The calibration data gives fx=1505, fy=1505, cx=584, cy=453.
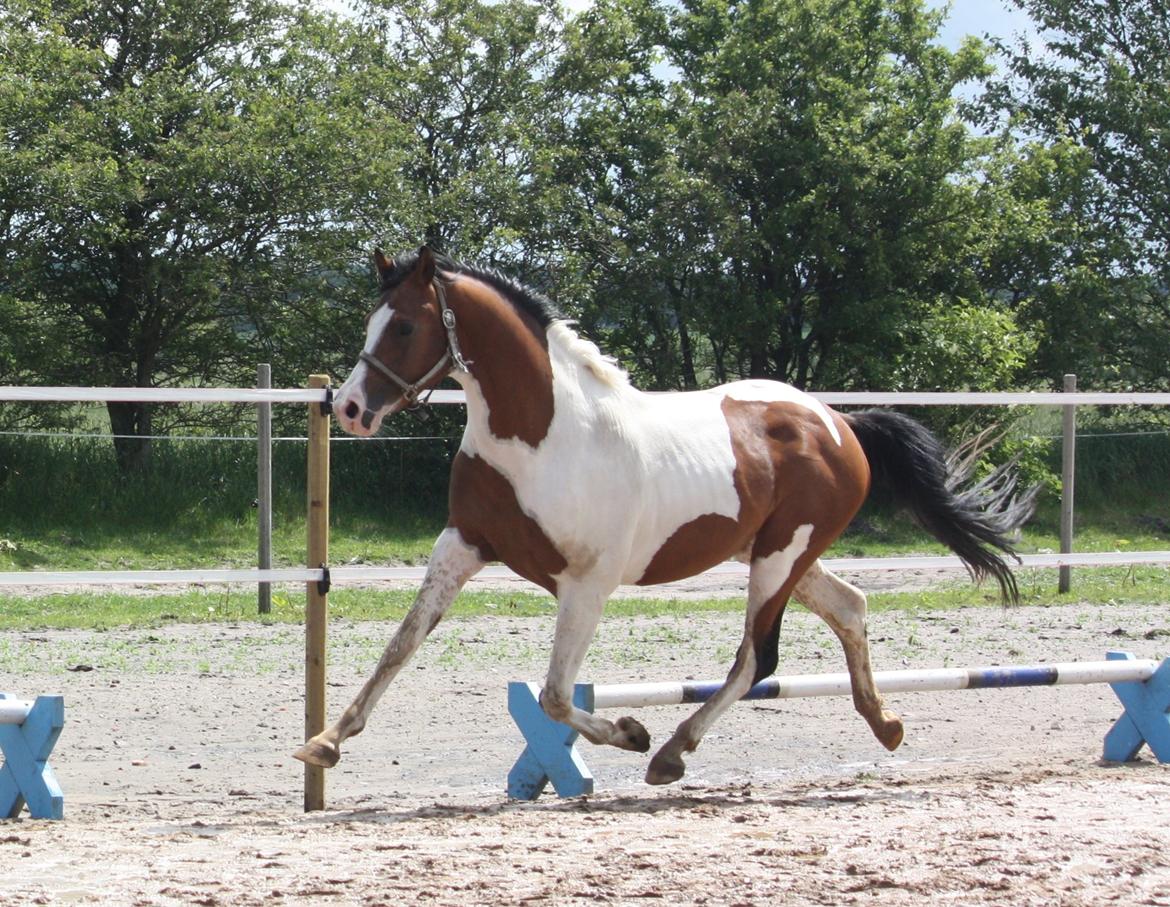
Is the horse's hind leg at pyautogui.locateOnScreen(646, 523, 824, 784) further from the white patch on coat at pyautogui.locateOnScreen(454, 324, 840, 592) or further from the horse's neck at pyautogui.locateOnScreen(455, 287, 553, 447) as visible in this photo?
the horse's neck at pyautogui.locateOnScreen(455, 287, 553, 447)

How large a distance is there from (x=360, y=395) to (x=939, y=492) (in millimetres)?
2883

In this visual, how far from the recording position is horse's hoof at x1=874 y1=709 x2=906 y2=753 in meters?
6.11

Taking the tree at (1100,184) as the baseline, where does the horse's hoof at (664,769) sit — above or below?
below

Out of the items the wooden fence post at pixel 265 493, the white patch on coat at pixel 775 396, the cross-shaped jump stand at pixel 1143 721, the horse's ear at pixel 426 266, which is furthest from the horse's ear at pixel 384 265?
the wooden fence post at pixel 265 493

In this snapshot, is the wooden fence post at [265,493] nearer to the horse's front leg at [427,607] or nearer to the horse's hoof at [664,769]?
the horse's front leg at [427,607]

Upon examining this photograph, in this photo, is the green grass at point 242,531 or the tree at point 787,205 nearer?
the green grass at point 242,531

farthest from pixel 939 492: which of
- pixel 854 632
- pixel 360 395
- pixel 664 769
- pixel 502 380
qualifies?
pixel 360 395

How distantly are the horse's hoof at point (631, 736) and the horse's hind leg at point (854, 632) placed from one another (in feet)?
3.48

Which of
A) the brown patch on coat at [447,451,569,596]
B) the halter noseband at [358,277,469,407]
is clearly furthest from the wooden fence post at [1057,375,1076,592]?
the halter noseband at [358,277,469,407]

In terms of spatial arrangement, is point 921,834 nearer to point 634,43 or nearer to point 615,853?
point 615,853

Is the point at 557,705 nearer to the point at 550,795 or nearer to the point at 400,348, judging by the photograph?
the point at 550,795

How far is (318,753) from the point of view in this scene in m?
5.10

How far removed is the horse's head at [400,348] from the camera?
4.86 m

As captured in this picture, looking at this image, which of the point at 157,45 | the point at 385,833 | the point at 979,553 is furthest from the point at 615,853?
the point at 157,45
